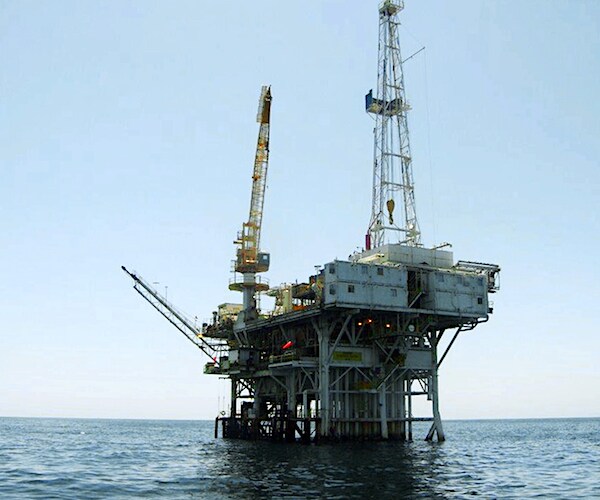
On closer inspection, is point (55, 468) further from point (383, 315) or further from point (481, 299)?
point (481, 299)

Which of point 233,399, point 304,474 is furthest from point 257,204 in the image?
point 304,474

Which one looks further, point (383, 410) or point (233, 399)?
point (233, 399)

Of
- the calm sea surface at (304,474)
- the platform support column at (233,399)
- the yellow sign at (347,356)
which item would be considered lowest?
the calm sea surface at (304,474)

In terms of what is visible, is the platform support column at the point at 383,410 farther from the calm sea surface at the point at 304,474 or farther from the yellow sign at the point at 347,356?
the yellow sign at the point at 347,356

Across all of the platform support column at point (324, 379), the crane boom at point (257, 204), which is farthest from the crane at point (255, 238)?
the platform support column at point (324, 379)

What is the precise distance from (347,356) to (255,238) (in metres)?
29.1

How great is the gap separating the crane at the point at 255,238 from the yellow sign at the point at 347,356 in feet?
61.4

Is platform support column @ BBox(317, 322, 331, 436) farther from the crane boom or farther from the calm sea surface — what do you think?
the crane boom

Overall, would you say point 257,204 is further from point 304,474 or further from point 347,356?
point 304,474

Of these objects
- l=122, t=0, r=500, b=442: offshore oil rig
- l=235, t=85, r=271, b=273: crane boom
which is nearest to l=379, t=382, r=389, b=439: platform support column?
l=122, t=0, r=500, b=442: offshore oil rig

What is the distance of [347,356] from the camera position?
71625 millimetres

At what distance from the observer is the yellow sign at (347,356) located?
71.2 m

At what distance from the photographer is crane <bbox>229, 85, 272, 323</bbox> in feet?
301

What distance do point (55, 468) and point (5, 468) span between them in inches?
137
